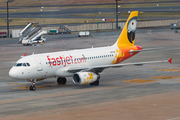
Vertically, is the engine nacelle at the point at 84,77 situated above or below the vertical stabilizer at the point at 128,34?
below

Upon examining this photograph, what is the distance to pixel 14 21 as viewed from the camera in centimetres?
16625

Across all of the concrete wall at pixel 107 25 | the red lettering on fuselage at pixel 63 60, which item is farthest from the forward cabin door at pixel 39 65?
the concrete wall at pixel 107 25

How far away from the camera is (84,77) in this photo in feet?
124

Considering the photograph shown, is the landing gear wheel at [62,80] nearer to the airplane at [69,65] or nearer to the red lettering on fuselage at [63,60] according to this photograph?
the airplane at [69,65]

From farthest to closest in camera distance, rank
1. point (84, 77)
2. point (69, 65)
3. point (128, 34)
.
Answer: point (128, 34) < point (69, 65) < point (84, 77)

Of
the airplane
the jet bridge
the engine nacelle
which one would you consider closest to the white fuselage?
the airplane

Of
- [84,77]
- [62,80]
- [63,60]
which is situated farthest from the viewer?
[62,80]

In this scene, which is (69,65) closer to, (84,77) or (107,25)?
(84,77)

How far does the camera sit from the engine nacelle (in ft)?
124

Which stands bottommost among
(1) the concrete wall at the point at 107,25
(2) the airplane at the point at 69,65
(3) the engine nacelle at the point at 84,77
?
(3) the engine nacelle at the point at 84,77

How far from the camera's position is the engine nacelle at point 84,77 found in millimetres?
37656

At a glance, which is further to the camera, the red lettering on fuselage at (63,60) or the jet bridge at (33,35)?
the jet bridge at (33,35)

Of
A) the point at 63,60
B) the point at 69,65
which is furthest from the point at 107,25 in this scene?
the point at 63,60

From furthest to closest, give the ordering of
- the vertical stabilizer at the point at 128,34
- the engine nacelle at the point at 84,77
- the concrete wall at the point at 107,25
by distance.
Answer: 1. the concrete wall at the point at 107,25
2. the vertical stabilizer at the point at 128,34
3. the engine nacelle at the point at 84,77
